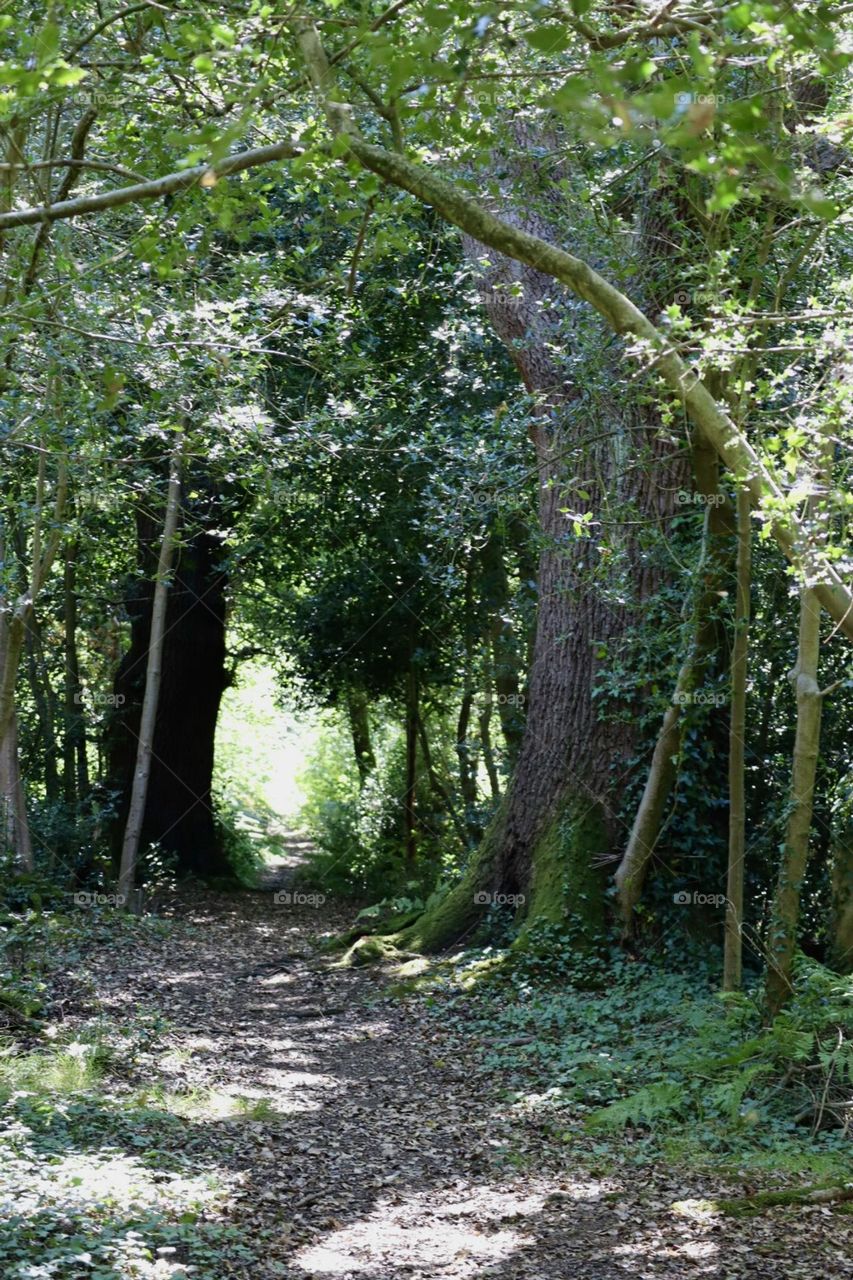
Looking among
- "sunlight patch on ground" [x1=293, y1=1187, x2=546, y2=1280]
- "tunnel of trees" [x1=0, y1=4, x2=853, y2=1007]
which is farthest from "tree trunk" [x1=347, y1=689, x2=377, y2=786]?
"sunlight patch on ground" [x1=293, y1=1187, x2=546, y2=1280]

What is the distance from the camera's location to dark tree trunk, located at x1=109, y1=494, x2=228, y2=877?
51.8 feet

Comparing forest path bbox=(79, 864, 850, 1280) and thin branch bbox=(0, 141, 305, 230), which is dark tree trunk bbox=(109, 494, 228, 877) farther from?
thin branch bbox=(0, 141, 305, 230)

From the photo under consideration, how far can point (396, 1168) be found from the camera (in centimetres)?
612

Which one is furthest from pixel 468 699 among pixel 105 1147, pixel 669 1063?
pixel 105 1147

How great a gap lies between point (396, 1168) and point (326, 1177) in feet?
1.38

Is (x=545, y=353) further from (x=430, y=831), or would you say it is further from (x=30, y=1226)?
(x=430, y=831)

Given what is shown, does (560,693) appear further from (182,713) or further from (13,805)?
(182,713)

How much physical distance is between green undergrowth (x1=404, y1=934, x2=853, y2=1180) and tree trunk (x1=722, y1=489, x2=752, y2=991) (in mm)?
349

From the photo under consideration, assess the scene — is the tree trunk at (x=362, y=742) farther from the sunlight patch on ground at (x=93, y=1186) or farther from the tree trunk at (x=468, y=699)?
the sunlight patch on ground at (x=93, y=1186)

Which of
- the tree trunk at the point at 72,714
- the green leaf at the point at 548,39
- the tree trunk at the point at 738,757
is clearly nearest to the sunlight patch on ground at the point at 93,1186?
the tree trunk at the point at 738,757

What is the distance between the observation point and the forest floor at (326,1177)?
183 inches

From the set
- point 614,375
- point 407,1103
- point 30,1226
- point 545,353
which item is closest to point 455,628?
point 545,353

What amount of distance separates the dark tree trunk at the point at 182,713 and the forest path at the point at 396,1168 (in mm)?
6211

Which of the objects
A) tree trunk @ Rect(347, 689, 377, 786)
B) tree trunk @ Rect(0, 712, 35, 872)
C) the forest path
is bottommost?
the forest path
